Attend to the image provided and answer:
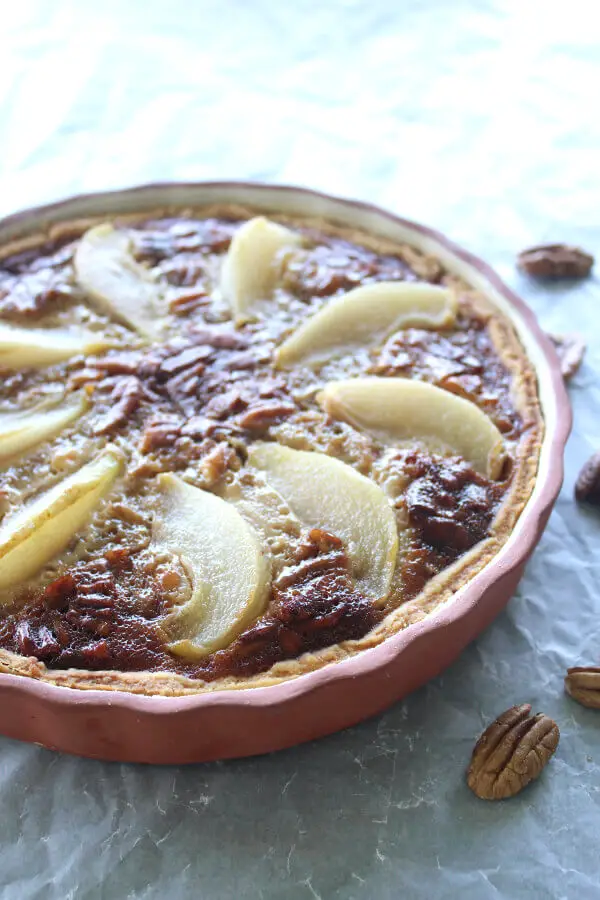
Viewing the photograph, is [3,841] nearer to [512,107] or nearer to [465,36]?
[512,107]

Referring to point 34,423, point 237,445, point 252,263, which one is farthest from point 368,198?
point 34,423

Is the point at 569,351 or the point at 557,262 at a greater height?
the point at 557,262

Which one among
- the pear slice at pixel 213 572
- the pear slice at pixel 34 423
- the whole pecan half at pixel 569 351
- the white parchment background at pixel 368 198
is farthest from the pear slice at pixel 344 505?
the whole pecan half at pixel 569 351

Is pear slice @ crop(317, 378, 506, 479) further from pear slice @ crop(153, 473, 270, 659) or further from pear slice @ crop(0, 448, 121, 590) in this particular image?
pear slice @ crop(0, 448, 121, 590)

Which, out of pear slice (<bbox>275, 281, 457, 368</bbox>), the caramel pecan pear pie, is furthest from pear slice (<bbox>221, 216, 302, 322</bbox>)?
pear slice (<bbox>275, 281, 457, 368</bbox>)

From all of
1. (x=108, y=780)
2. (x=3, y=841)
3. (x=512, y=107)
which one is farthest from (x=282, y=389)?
(x=512, y=107)

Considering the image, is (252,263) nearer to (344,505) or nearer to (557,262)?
(344,505)

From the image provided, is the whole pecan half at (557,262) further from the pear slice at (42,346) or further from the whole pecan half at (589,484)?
the pear slice at (42,346)
